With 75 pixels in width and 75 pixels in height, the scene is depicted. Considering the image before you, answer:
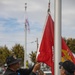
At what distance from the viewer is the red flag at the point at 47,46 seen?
7.20 metres

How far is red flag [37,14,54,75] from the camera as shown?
720 centimetres


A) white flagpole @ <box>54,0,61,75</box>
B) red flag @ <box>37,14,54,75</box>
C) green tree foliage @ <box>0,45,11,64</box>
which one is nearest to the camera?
white flagpole @ <box>54,0,61,75</box>

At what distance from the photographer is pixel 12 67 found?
5496 millimetres

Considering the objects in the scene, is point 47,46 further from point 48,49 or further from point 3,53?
point 3,53

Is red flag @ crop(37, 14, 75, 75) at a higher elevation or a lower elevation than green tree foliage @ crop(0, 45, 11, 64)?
higher

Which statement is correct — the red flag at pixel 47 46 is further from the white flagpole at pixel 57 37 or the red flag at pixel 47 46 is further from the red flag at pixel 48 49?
the white flagpole at pixel 57 37

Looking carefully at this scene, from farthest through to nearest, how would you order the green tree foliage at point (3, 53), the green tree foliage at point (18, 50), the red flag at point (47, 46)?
the green tree foliage at point (3, 53)
the green tree foliage at point (18, 50)
the red flag at point (47, 46)

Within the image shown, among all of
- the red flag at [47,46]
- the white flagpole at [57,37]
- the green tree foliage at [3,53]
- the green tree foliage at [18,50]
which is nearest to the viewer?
the white flagpole at [57,37]

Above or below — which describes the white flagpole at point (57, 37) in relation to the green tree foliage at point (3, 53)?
above

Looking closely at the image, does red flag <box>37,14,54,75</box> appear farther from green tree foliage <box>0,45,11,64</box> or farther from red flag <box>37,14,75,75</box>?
green tree foliage <box>0,45,11,64</box>

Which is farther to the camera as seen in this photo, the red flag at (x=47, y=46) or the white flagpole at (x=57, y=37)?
the red flag at (x=47, y=46)

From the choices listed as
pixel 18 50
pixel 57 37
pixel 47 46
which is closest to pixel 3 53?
pixel 18 50

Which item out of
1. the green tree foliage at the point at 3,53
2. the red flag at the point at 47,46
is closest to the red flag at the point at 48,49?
the red flag at the point at 47,46

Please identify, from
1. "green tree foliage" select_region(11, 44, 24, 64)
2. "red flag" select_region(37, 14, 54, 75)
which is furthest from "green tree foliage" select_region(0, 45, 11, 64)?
"red flag" select_region(37, 14, 54, 75)
